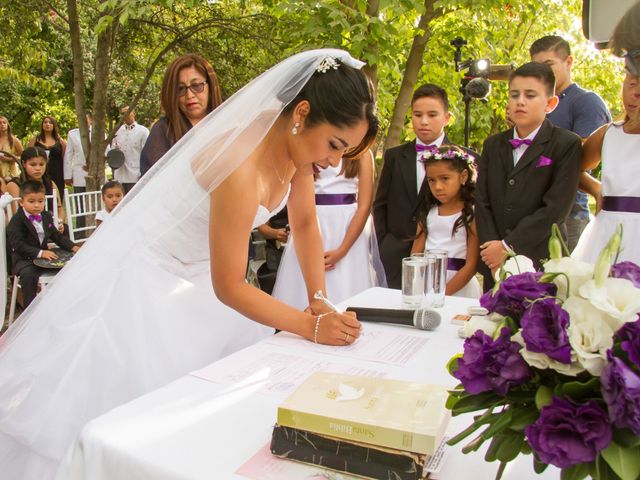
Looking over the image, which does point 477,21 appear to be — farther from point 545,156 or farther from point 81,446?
point 81,446

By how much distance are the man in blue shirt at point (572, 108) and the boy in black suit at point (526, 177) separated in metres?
0.60

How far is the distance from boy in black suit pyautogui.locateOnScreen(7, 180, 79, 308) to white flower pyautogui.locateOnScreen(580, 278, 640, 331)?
177 inches

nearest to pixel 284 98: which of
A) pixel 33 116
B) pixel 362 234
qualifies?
pixel 362 234

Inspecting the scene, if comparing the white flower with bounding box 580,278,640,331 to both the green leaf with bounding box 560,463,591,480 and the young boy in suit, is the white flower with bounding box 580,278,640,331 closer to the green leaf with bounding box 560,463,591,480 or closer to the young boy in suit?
the green leaf with bounding box 560,463,591,480

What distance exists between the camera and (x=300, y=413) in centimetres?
103

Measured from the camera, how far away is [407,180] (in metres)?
3.53

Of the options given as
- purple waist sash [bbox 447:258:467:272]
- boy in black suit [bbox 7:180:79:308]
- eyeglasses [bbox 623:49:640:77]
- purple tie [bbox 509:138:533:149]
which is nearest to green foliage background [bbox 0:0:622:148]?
boy in black suit [bbox 7:180:79:308]

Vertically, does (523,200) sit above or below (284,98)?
below

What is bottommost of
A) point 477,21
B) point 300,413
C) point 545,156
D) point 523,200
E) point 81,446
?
point 81,446

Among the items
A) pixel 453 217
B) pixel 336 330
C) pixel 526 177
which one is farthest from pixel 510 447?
pixel 453 217

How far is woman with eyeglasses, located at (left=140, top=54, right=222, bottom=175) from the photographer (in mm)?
3234

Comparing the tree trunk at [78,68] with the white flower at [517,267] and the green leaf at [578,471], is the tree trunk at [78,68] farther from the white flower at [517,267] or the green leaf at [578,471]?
the green leaf at [578,471]

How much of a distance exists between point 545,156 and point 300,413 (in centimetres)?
231

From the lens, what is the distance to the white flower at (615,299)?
746 millimetres
